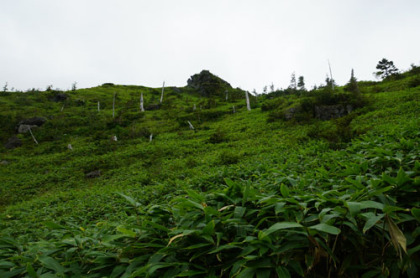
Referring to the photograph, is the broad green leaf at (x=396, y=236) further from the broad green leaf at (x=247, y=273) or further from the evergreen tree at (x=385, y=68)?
the evergreen tree at (x=385, y=68)

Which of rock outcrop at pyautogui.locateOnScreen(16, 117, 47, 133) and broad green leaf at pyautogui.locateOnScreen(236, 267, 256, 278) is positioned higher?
rock outcrop at pyautogui.locateOnScreen(16, 117, 47, 133)

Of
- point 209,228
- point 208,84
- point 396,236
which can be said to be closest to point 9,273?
point 209,228

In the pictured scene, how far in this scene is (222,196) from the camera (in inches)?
82.2

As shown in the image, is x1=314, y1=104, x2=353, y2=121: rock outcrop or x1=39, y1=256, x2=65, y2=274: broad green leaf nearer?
x1=39, y1=256, x2=65, y2=274: broad green leaf

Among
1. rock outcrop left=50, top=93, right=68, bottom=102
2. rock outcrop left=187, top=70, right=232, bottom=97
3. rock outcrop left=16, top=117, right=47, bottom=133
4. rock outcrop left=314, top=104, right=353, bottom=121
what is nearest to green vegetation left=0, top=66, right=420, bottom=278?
rock outcrop left=314, top=104, right=353, bottom=121

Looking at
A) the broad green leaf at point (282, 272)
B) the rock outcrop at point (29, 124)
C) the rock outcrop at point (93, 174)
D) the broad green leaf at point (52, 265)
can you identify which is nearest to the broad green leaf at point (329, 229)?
the broad green leaf at point (282, 272)

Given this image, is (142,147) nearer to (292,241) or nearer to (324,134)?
(324,134)

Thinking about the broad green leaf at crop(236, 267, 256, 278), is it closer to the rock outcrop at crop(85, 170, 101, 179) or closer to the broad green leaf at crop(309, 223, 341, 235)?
the broad green leaf at crop(309, 223, 341, 235)

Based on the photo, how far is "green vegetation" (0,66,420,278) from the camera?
1285 mm

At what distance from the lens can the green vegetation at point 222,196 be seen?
129cm

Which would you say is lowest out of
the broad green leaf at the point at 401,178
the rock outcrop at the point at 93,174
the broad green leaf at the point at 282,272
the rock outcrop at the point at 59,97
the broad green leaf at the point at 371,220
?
the rock outcrop at the point at 93,174

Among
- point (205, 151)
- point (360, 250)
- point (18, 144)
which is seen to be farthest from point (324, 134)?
point (18, 144)

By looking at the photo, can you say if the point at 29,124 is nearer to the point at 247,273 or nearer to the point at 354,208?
the point at 247,273

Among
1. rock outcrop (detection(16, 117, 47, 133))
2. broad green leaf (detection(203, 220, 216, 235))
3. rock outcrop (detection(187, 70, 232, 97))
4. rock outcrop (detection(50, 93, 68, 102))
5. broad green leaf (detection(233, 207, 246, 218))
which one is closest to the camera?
broad green leaf (detection(203, 220, 216, 235))
